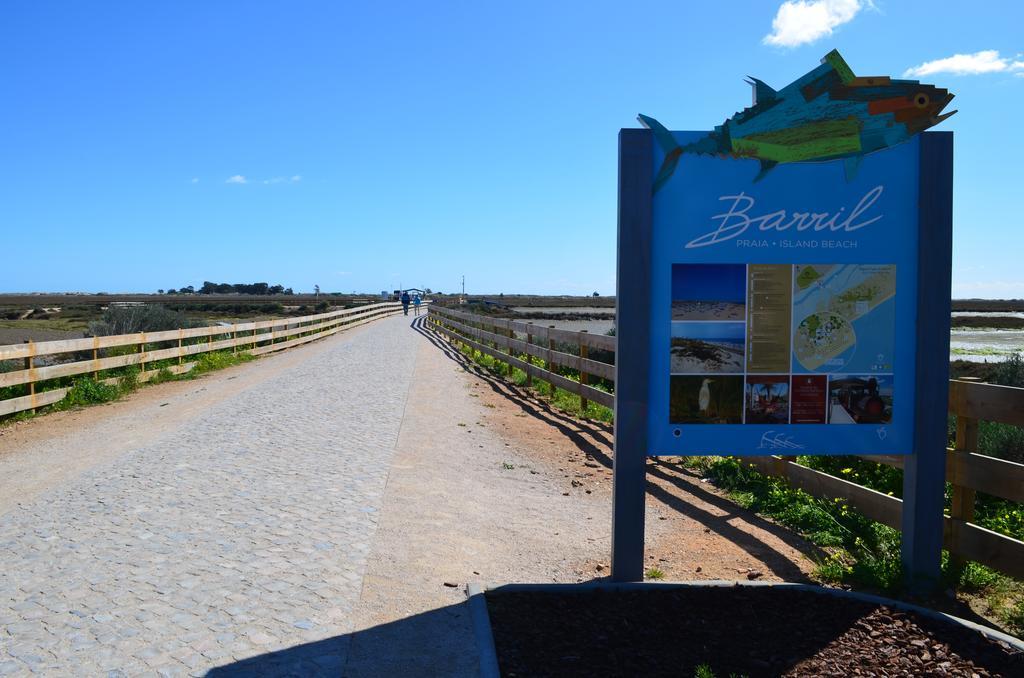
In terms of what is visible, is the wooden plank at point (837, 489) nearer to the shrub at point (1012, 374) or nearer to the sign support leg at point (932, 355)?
the sign support leg at point (932, 355)

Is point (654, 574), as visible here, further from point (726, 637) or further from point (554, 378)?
point (554, 378)

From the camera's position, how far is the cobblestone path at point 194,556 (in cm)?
354

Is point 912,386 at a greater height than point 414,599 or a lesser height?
greater

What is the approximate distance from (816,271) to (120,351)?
16884 mm

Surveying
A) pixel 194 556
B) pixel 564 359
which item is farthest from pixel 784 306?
pixel 564 359

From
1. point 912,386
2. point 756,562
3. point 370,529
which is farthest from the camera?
point 370,529

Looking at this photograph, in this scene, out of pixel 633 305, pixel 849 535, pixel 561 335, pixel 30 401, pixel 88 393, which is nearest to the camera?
pixel 633 305

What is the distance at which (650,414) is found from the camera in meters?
4.38

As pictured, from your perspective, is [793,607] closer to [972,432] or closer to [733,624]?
[733,624]

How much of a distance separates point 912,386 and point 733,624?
6.18 ft

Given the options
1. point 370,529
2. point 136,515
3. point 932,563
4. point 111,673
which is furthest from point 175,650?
point 932,563

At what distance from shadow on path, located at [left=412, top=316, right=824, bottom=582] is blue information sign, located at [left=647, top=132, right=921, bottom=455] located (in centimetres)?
110

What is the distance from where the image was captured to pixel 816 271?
4.45m

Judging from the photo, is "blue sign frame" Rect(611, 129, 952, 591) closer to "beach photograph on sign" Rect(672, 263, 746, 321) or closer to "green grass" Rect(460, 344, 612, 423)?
"beach photograph on sign" Rect(672, 263, 746, 321)
